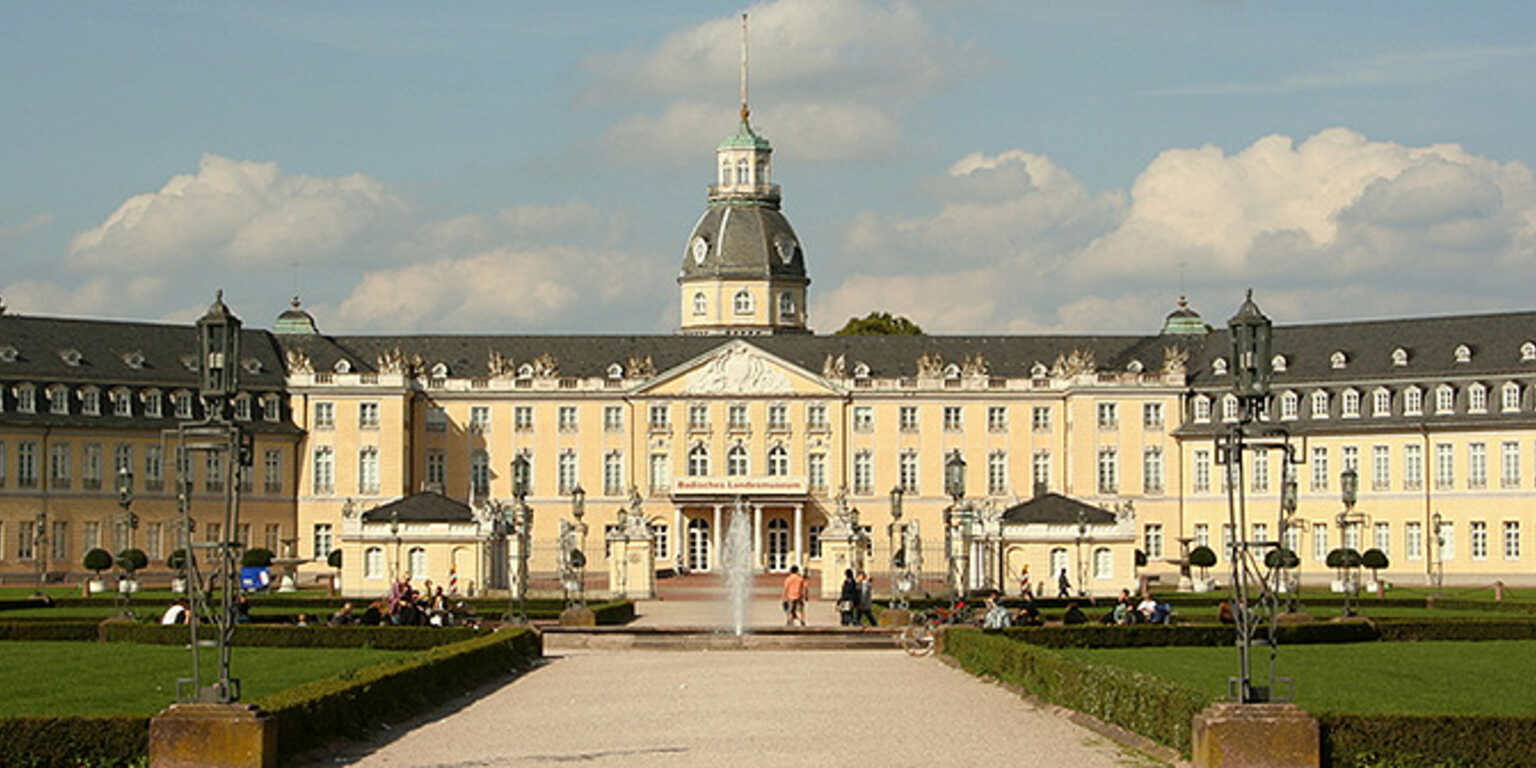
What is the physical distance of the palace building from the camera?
92375mm

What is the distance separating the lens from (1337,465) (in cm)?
9662

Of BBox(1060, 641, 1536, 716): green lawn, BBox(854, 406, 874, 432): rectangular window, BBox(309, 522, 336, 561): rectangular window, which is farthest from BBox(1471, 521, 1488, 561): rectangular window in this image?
BBox(1060, 641, 1536, 716): green lawn

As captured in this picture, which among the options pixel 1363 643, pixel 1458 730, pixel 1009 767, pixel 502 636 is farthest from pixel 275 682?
pixel 1363 643

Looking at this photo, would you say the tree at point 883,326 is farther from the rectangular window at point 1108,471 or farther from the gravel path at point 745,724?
the gravel path at point 745,724

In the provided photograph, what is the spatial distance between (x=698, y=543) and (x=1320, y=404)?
1039 inches

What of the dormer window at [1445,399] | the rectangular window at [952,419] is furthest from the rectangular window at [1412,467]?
the rectangular window at [952,419]

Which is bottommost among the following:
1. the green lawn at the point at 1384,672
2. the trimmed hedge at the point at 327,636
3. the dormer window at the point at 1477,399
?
the green lawn at the point at 1384,672

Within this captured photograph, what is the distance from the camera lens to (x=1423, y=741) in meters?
23.0

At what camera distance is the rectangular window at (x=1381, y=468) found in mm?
94938

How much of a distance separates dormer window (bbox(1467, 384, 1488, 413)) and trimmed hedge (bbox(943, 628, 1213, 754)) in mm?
57925

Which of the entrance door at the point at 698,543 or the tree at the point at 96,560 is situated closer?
the tree at the point at 96,560

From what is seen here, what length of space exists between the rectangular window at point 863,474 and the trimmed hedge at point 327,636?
61809 millimetres

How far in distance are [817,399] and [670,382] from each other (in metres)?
6.29

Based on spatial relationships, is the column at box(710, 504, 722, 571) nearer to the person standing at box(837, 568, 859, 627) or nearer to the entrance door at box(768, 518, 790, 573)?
the entrance door at box(768, 518, 790, 573)
